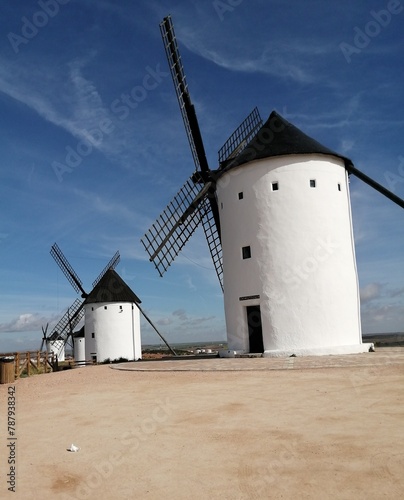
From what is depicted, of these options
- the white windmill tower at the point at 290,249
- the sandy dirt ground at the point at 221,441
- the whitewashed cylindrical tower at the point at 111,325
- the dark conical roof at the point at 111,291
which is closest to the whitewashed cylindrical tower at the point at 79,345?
the whitewashed cylindrical tower at the point at 111,325

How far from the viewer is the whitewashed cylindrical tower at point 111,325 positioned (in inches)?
1410

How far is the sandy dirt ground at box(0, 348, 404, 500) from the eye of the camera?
446cm

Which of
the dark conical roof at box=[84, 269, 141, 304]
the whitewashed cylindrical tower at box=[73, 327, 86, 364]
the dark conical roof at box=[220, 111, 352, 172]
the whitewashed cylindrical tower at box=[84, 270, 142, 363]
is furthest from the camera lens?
the whitewashed cylindrical tower at box=[73, 327, 86, 364]

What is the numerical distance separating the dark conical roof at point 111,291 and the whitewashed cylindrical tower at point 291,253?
1965cm

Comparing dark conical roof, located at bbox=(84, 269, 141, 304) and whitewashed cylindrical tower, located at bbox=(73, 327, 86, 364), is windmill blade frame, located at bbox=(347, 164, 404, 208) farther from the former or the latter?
whitewashed cylindrical tower, located at bbox=(73, 327, 86, 364)

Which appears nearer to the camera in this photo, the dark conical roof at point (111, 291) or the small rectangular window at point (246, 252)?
the small rectangular window at point (246, 252)

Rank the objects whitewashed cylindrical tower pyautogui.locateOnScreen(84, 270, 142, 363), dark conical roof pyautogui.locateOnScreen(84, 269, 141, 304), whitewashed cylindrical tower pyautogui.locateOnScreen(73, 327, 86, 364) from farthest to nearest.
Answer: whitewashed cylindrical tower pyautogui.locateOnScreen(73, 327, 86, 364)
dark conical roof pyautogui.locateOnScreen(84, 269, 141, 304)
whitewashed cylindrical tower pyautogui.locateOnScreen(84, 270, 142, 363)

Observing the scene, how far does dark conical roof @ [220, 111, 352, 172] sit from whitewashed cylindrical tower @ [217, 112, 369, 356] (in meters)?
0.05

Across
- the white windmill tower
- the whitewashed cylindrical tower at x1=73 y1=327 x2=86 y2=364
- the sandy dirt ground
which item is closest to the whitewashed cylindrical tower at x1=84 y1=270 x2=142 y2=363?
the whitewashed cylindrical tower at x1=73 y1=327 x2=86 y2=364

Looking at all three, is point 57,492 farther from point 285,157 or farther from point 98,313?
point 98,313

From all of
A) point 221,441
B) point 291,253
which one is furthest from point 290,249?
point 221,441

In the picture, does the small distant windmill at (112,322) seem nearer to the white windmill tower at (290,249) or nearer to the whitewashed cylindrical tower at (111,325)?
the whitewashed cylindrical tower at (111,325)

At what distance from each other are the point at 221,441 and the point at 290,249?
12.1 metres

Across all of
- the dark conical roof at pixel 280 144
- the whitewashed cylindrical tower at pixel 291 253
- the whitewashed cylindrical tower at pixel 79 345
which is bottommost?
the whitewashed cylindrical tower at pixel 79 345
